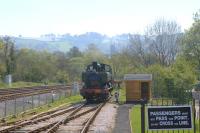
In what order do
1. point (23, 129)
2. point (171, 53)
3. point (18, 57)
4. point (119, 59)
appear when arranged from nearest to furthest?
point (23, 129), point (171, 53), point (119, 59), point (18, 57)

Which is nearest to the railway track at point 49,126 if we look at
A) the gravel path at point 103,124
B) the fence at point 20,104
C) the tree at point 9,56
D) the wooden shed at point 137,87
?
the gravel path at point 103,124

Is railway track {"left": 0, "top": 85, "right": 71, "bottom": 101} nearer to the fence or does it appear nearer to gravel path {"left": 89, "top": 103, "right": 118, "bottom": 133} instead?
the fence

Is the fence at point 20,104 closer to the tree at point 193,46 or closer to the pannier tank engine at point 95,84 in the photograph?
the pannier tank engine at point 95,84

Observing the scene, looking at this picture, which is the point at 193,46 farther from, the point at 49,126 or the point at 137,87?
the point at 49,126

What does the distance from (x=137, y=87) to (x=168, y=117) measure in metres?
35.4

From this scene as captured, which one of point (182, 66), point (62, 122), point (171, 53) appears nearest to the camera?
point (62, 122)

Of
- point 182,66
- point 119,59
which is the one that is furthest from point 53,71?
point 182,66

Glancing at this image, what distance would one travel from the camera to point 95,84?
47969mm

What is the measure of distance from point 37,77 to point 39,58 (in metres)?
15.0

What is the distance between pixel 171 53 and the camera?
9181cm

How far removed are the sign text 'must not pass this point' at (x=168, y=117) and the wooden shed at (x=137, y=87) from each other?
34686mm

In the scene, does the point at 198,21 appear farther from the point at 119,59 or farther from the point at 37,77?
the point at 37,77

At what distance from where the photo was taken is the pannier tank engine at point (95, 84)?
153ft

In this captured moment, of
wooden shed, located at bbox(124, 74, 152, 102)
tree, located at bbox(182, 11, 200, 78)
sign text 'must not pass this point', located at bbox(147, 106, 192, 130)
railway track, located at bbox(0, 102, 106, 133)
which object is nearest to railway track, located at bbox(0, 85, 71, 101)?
wooden shed, located at bbox(124, 74, 152, 102)
